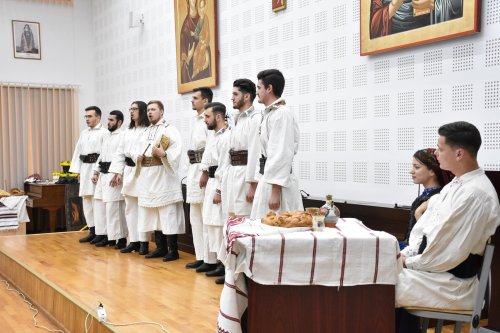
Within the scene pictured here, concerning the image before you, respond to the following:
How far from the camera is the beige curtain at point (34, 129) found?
970cm

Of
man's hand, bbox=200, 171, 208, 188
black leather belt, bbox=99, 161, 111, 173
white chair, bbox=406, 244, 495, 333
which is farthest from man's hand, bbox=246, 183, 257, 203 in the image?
black leather belt, bbox=99, 161, 111, 173

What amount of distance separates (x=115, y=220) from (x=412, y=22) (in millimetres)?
4010

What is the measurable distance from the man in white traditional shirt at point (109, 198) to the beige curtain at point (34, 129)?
337 centimetres

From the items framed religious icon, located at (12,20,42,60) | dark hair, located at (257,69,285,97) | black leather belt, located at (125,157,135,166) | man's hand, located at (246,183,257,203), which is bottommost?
man's hand, located at (246,183,257,203)

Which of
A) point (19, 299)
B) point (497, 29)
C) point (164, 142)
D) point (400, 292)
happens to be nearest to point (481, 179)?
point (400, 292)

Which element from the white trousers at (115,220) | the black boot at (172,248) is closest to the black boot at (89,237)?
the white trousers at (115,220)

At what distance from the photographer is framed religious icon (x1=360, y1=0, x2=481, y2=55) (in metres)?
3.83

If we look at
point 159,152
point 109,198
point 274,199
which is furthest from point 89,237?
point 274,199

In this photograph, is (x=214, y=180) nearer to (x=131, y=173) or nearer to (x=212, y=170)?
(x=212, y=170)

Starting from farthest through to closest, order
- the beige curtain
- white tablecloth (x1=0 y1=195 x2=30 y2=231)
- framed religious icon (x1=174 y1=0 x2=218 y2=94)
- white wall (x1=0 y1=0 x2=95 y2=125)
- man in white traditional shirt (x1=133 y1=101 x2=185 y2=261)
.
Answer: white wall (x1=0 y1=0 x2=95 y2=125) → the beige curtain → white tablecloth (x1=0 y1=195 x2=30 y2=231) → framed religious icon (x1=174 y1=0 x2=218 y2=94) → man in white traditional shirt (x1=133 y1=101 x2=185 y2=261)

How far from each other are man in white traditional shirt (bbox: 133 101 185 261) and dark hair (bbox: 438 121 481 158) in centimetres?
361

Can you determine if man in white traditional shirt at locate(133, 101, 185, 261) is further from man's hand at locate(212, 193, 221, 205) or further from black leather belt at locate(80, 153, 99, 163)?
black leather belt at locate(80, 153, 99, 163)

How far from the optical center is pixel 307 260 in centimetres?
253

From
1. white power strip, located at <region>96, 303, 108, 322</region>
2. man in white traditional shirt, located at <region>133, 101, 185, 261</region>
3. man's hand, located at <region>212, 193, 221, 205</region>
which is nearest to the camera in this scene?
white power strip, located at <region>96, 303, 108, 322</region>
